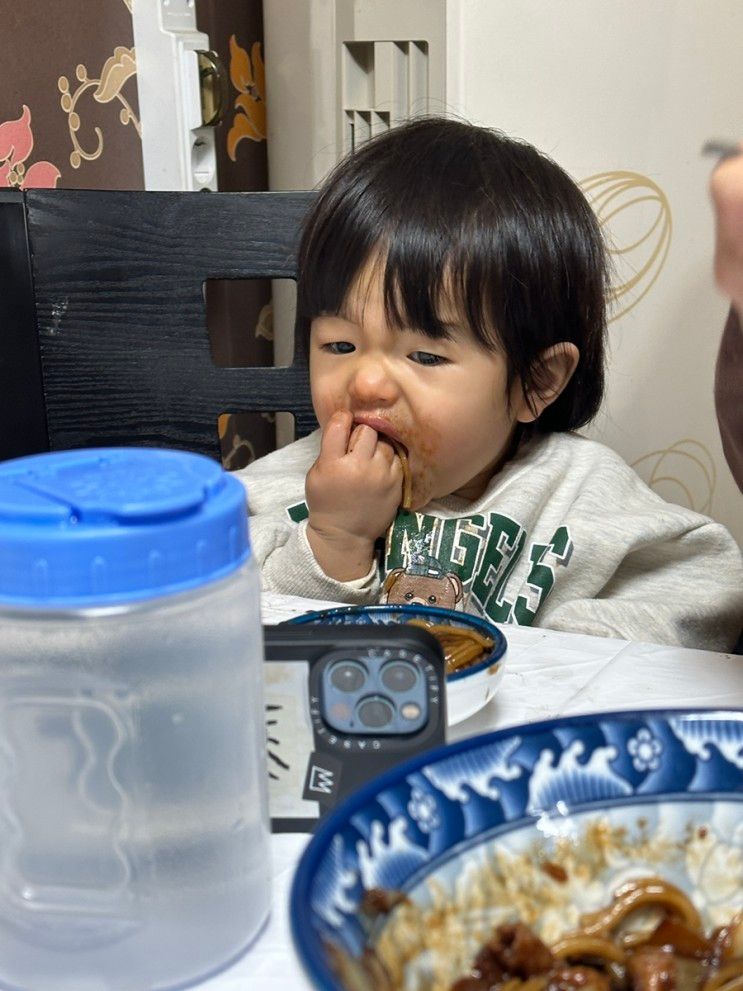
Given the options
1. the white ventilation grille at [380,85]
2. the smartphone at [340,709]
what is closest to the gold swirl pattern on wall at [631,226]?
the white ventilation grille at [380,85]

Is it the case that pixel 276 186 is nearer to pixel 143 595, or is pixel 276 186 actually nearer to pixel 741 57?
pixel 741 57

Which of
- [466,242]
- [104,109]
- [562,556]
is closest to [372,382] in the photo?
[466,242]

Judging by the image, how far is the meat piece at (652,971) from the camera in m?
0.39

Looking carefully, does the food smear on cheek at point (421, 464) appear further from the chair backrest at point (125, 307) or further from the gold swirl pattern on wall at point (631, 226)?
the gold swirl pattern on wall at point (631, 226)

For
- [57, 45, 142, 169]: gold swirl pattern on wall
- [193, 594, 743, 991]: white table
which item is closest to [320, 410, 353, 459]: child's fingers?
[193, 594, 743, 991]: white table

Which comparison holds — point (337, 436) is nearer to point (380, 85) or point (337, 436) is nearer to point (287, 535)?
point (287, 535)

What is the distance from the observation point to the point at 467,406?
1169 mm

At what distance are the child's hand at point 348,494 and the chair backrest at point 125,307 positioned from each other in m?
0.15

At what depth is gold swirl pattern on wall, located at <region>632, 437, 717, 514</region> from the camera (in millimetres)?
1690

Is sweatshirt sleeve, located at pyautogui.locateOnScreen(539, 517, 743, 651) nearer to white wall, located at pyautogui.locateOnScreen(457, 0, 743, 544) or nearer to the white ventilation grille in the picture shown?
white wall, located at pyautogui.locateOnScreen(457, 0, 743, 544)

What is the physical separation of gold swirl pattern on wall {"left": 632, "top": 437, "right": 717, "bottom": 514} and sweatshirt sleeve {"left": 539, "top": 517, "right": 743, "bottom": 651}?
0.51 m

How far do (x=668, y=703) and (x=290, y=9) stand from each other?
175 cm

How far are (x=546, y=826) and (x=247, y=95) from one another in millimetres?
1955

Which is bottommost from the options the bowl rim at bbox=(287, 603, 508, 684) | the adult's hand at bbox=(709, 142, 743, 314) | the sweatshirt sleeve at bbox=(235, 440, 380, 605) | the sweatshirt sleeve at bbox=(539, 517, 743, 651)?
the sweatshirt sleeve at bbox=(539, 517, 743, 651)
